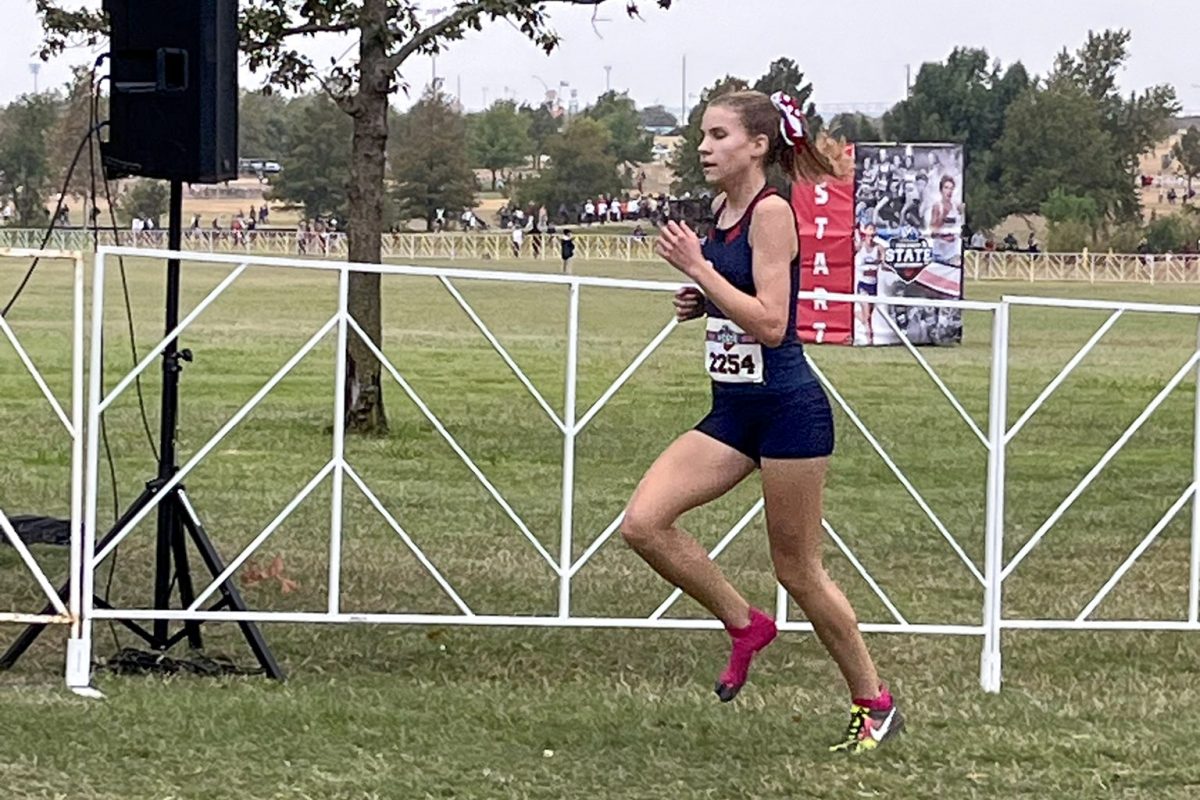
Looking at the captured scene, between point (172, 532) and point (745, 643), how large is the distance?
7.13 ft

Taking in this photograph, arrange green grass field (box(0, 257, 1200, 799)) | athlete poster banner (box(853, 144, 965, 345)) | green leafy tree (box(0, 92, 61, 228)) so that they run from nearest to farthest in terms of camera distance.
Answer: green grass field (box(0, 257, 1200, 799)) → athlete poster banner (box(853, 144, 965, 345)) → green leafy tree (box(0, 92, 61, 228))

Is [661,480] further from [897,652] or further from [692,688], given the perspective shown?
[897,652]

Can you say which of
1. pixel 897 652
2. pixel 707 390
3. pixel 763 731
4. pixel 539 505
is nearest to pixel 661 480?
pixel 763 731

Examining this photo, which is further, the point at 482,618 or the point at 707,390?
the point at 707,390

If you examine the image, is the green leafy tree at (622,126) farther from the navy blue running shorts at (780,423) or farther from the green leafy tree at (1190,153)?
the navy blue running shorts at (780,423)

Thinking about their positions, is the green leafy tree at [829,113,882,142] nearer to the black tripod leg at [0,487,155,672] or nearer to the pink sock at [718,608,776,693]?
the black tripod leg at [0,487,155,672]

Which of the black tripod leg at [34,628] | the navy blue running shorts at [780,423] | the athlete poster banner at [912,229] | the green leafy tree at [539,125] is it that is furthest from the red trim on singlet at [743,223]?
the green leafy tree at [539,125]

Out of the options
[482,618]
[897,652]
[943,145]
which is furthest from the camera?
[943,145]

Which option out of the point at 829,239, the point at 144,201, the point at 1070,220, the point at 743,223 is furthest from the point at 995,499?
the point at 1070,220

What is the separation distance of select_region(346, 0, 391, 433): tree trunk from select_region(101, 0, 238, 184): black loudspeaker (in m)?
8.45

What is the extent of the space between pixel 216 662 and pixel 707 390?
14.6 metres

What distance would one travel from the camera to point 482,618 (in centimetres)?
685

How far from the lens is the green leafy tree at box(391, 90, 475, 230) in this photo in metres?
86.5

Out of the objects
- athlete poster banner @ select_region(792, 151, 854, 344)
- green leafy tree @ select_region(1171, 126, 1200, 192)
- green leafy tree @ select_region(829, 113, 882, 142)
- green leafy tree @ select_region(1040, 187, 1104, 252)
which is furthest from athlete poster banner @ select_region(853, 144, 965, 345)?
green leafy tree @ select_region(1171, 126, 1200, 192)
